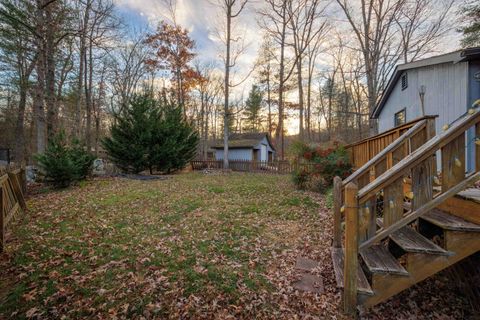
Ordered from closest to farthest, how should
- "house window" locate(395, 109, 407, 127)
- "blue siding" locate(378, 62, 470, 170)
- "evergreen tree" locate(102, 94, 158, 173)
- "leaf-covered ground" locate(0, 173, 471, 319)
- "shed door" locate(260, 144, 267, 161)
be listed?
"leaf-covered ground" locate(0, 173, 471, 319)
"blue siding" locate(378, 62, 470, 170)
"house window" locate(395, 109, 407, 127)
"evergreen tree" locate(102, 94, 158, 173)
"shed door" locate(260, 144, 267, 161)

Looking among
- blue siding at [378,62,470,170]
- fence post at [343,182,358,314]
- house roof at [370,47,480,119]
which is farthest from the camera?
blue siding at [378,62,470,170]

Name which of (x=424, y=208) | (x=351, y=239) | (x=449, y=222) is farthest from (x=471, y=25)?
(x=351, y=239)

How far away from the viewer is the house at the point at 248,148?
24.0 metres

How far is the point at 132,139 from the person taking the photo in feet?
42.7

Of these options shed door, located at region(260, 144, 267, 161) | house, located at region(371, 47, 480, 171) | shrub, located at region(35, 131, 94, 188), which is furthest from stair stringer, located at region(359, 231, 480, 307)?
shed door, located at region(260, 144, 267, 161)

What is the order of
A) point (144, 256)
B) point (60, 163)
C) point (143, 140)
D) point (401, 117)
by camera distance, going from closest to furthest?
1. point (144, 256)
2. point (60, 163)
3. point (401, 117)
4. point (143, 140)

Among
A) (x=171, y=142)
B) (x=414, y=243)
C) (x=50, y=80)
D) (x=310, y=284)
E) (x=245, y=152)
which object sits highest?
(x=50, y=80)

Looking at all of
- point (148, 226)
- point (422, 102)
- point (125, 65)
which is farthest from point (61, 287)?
point (125, 65)

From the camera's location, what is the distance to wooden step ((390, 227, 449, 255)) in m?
2.16

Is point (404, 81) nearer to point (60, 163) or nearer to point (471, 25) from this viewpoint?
point (471, 25)

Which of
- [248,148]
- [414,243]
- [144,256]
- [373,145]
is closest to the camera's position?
[414,243]

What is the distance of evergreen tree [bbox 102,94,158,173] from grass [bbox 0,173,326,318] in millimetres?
6304

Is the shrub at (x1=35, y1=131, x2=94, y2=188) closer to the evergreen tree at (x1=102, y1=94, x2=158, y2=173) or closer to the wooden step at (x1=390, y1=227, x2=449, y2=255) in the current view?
the evergreen tree at (x1=102, y1=94, x2=158, y2=173)

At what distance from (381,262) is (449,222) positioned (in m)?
0.80
